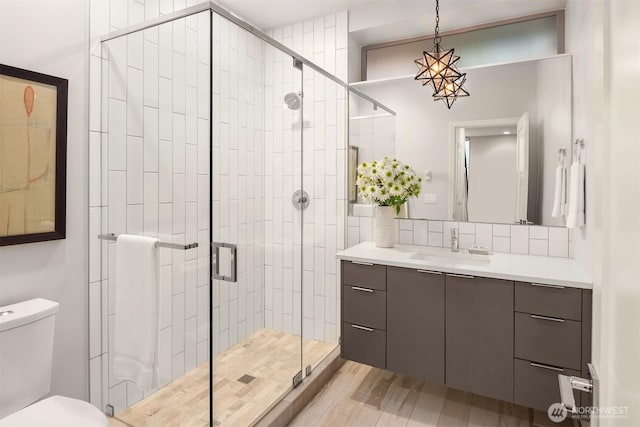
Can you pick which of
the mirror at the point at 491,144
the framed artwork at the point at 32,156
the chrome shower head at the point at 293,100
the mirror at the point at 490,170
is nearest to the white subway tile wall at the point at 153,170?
the framed artwork at the point at 32,156

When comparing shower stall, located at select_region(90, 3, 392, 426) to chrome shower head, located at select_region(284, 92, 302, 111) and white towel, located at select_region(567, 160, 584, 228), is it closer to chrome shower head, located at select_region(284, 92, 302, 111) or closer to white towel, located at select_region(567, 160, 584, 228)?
chrome shower head, located at select_region(284, 92, 302, 111)

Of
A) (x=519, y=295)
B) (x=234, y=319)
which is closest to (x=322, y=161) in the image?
(x=234, y=319)

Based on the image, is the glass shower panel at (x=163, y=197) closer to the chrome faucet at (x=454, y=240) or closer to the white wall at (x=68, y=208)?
the white wall at (x=68, y=208)

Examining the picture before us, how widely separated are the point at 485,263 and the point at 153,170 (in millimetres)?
1963

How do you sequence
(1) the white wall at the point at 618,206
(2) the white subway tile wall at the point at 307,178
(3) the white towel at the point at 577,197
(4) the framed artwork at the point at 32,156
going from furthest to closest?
(2) the white subway tile wall at the point at 307,178
(3) the white towel at the point at 577,197
(4) the framed artwork at the point at 32,156
(1) the white wall at the point at 618,206

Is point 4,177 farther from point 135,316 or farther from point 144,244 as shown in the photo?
point 135,316

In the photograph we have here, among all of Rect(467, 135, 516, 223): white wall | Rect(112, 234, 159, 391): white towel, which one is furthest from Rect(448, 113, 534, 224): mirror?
Rect(112, 234, 159, 391): white towel

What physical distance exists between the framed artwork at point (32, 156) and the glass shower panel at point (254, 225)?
0.78 metres

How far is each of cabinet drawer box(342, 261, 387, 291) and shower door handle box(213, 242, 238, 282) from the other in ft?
2.88

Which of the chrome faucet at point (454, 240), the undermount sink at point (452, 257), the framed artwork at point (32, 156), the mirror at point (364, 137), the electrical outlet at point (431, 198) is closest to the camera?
the framed artwork at point (32, 156)

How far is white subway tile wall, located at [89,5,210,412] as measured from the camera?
1.66 m

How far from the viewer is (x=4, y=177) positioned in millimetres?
1566

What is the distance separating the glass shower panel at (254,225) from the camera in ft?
5.52

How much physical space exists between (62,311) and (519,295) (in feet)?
7.52
